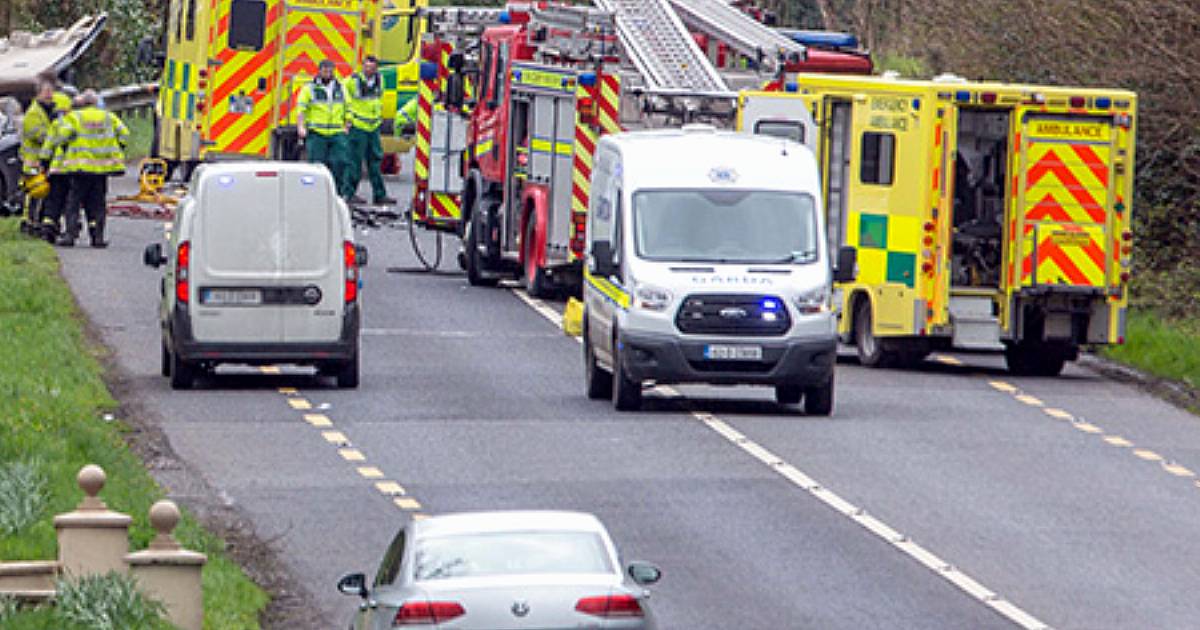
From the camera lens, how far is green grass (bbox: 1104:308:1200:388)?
1123 inches

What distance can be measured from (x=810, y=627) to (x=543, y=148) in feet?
55.0

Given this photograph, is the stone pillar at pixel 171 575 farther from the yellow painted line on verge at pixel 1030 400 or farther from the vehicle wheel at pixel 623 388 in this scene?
the yellow painted line on verge at pixel 1030 400

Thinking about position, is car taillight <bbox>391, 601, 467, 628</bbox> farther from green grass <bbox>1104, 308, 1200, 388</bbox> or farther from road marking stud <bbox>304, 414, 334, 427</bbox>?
green grass <bbox>1104, 308, 1200, 388</bbox>

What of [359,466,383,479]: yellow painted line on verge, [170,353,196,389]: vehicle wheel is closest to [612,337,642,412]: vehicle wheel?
[170,353,196,389]: vehicle wheel

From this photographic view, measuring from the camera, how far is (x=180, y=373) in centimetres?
2478

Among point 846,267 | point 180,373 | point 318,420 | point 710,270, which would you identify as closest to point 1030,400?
point 846,267

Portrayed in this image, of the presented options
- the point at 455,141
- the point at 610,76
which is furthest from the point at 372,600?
the point at 455,141

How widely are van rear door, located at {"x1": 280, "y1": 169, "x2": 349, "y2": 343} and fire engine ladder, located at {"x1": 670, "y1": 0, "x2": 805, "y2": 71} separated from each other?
923 cm

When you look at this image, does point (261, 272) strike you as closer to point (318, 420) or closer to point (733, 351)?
point (318, 420)

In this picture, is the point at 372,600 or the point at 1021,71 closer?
the point at 372,600

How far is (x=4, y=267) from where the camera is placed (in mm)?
31797

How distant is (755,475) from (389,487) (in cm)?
259

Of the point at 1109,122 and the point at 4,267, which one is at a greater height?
the point at 1109,122

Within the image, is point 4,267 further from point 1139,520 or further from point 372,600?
point 372,600
